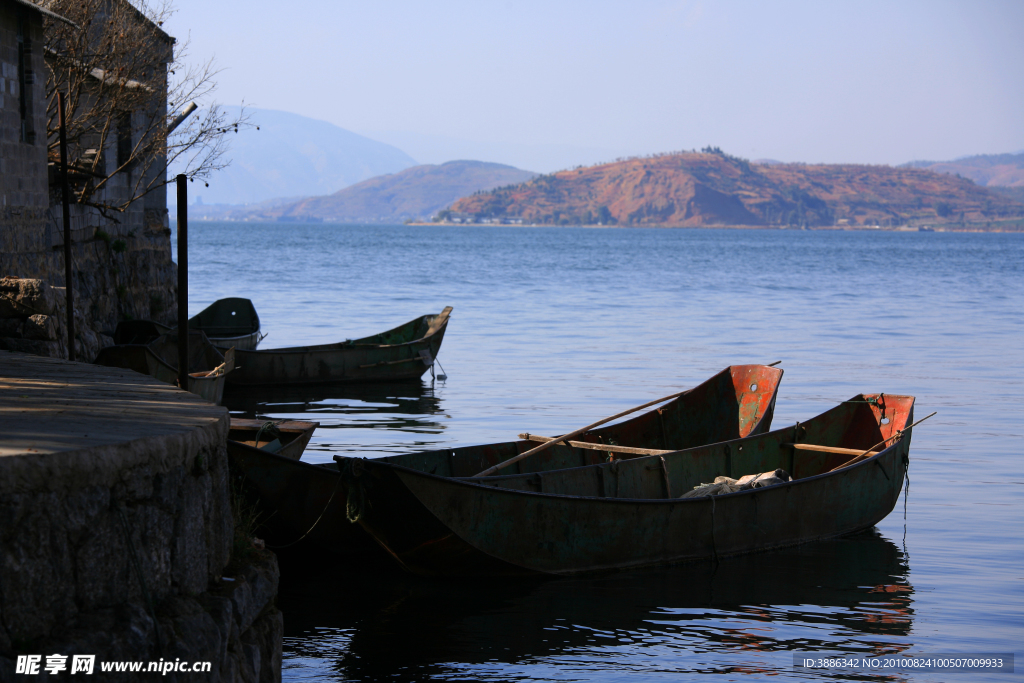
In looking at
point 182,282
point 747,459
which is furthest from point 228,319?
point 182,282

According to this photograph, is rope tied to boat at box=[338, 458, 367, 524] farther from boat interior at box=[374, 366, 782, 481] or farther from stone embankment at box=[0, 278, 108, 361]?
stone embankment at box=[0, 278, 108, 361]

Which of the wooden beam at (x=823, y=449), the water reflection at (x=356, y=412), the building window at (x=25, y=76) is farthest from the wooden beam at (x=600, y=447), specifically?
the building window at (x=25, y=76)

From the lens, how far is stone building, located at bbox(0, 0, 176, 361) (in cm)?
1202

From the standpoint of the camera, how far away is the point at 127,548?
14.7ft

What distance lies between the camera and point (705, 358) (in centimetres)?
2428

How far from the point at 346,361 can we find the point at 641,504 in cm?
1271

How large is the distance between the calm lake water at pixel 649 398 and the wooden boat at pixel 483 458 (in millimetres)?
606

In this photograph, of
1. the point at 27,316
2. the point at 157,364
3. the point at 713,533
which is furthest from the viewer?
the point at 157,364

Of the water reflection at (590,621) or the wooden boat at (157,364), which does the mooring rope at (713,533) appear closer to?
the water reflection at (590,621)

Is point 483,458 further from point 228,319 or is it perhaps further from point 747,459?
point 228,319

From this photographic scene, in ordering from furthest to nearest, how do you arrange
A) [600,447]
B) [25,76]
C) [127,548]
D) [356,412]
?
[356,412] → [25,76] → [600,447] → [127,548]

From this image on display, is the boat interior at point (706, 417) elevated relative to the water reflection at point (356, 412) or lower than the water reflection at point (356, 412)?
elevated

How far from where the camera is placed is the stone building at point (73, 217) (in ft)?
39.4

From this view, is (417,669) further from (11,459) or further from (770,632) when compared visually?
(11,459)
